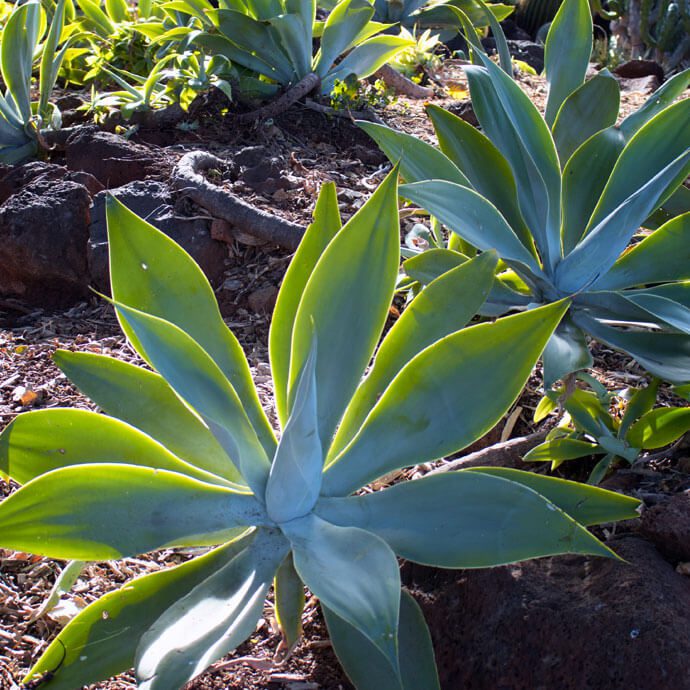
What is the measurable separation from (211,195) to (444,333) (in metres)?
1.48

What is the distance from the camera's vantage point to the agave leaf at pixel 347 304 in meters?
1.29

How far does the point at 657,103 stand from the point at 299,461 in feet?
4.42

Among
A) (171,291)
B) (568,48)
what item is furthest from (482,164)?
(171,291)

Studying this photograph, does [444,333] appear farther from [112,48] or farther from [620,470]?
[112,48]

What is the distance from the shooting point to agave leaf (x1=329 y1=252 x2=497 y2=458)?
1.27 meters

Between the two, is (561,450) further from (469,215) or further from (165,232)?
(165,232)

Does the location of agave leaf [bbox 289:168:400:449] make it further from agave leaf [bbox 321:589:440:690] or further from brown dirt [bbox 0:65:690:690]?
brown dirt [bbox 0:65:690:690]

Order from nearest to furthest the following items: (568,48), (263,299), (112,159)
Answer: (568,48) < (263,299) < (112,159)

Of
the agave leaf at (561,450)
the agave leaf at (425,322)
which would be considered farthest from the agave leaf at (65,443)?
the agave leaf at (561,450)

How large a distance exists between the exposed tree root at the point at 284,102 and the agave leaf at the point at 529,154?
1.63m

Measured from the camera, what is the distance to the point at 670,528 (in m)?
1.35

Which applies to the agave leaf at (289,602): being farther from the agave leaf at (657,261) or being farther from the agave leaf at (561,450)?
the agave leaf at (657,261)

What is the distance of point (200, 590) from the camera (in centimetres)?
114

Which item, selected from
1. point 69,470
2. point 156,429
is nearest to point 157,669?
point 69,470
